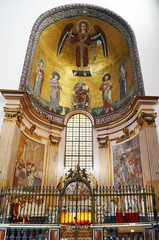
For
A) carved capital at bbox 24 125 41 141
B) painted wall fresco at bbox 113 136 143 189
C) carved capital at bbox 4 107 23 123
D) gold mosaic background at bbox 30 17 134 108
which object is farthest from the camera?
gold mosaic background at bbox 30 17 134 108

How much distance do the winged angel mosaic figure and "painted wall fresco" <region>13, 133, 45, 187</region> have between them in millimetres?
8173

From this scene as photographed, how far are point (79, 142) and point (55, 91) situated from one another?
15.8 feet

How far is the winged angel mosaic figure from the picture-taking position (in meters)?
17.8

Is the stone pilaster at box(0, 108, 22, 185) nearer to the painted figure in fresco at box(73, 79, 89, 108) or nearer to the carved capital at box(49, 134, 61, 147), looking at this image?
the carved capital at box(49, 134, 61, 147)

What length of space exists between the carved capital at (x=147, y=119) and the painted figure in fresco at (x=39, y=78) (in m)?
8.05

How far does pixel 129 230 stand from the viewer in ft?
23.8

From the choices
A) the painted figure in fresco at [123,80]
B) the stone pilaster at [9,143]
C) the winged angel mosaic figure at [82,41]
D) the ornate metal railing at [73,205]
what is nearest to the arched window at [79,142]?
the painted figure in fresco at [123,80]

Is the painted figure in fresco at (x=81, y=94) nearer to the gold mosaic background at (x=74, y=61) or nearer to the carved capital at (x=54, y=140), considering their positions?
the gold mosaic background at (x=74, y=61)

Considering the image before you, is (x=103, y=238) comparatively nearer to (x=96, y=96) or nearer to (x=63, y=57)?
(x=96, y=96)

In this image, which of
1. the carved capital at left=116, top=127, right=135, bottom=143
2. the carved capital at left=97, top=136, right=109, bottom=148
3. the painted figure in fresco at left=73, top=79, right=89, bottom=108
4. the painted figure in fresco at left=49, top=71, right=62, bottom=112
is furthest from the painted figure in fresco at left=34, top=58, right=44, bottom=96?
the carved capital at left=116, top=127, right=135, bottom=143

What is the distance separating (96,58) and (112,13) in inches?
153

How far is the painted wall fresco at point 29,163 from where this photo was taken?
12.9 meters

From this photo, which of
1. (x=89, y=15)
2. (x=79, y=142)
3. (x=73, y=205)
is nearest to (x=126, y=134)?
(x=79, y=142)

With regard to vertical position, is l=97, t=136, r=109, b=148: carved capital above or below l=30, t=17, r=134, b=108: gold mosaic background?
below
